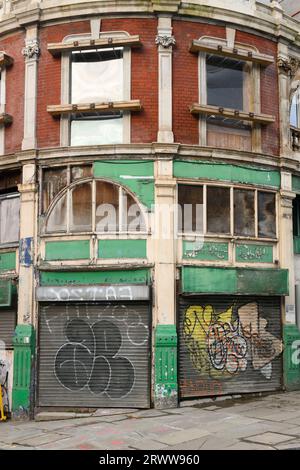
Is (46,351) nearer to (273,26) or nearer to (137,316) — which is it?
(137,316)

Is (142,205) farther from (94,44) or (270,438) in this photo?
(270,438)

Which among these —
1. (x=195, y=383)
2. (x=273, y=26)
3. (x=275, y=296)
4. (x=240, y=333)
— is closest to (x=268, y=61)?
(x=273, y=26)

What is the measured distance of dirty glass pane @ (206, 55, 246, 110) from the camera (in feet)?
55.5

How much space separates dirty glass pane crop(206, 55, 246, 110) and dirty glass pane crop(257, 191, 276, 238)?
270cm

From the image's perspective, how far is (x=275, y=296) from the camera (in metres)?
17.0

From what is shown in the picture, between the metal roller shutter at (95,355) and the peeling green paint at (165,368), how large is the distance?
28 cm

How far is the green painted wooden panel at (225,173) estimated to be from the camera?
627 inches

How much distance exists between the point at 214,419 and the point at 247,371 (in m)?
2.97

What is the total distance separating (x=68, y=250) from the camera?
15.8 meters

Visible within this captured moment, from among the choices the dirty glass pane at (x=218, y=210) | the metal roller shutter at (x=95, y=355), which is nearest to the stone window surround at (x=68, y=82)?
the dirty glass pane at (x=218, y=210)

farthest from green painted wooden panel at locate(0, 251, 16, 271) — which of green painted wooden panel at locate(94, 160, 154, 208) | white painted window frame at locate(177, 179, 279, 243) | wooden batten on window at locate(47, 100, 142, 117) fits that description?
white painted window frame at locate(177, 179, 279, 243)

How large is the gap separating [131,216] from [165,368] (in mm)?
4015

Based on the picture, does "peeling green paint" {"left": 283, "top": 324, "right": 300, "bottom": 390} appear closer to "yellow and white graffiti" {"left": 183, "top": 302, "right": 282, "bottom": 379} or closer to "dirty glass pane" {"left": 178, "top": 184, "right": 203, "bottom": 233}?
"yellow and white graffiti" {"left": 183, "top": 302, "right": 282, "bottom": 379}

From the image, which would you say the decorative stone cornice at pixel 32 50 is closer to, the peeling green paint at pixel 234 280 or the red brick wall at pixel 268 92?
the red brick wall at pixel 268 92
